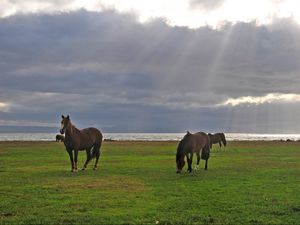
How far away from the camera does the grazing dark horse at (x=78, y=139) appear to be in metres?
24.0

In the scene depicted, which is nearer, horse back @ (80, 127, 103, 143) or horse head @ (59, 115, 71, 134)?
horse head @ (59, 115, 71, 134)

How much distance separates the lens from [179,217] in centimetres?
1138

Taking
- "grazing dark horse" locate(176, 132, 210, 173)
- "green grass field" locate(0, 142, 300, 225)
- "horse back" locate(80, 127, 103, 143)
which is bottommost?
"green grass field" locate(0, 142, 300, 225)

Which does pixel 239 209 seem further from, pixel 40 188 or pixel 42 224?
pixel 40 188

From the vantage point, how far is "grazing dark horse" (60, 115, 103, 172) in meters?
24.0

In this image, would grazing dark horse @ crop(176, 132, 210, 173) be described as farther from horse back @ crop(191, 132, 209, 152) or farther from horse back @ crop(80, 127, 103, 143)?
horse back @ crop(80, 127, 103, 143)

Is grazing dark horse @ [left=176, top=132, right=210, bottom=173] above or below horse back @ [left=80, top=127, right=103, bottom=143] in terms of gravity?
below

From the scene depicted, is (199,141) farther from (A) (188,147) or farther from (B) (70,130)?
(B) (70,130)

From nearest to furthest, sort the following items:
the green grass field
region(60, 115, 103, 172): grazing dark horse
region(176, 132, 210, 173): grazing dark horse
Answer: the green grass field, region(176, 132, 210, 173): grazing dark horse, region(60, 115, 103, 172): grazing dark horse

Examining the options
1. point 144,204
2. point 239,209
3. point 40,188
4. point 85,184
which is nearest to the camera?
point 239,209

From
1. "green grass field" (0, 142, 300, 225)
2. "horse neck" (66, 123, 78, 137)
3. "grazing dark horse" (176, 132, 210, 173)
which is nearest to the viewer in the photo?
"green grass field" (0, 142, 300, 225)

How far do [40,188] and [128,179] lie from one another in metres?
4.54

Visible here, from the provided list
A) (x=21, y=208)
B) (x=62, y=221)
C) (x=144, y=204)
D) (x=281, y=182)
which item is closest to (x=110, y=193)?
(x=144, y=204)

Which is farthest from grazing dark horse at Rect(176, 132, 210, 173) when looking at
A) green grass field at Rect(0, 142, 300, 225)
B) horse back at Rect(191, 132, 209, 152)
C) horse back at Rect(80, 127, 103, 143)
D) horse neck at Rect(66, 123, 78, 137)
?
horse neck at Rect(66, 123, 78, 137)
